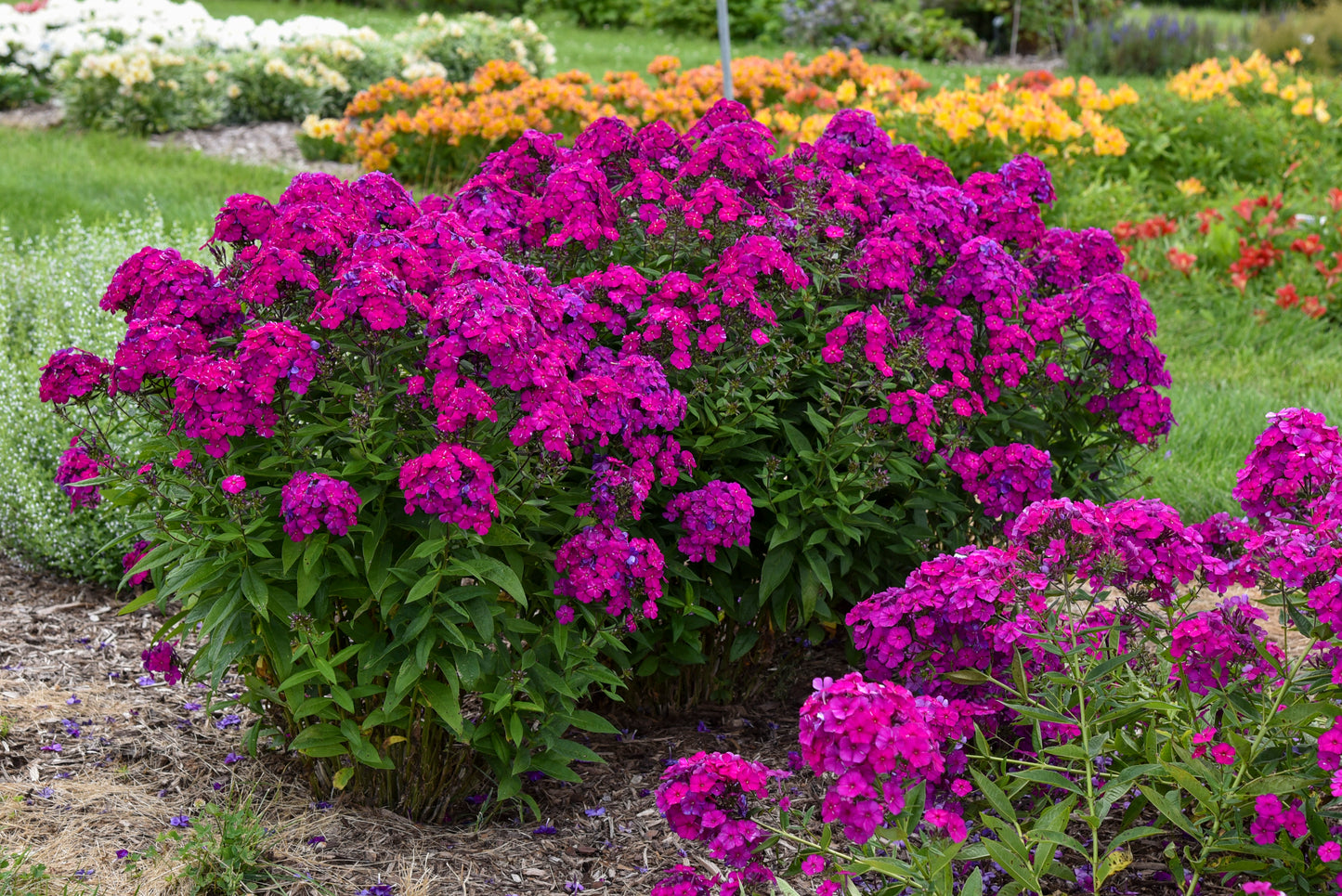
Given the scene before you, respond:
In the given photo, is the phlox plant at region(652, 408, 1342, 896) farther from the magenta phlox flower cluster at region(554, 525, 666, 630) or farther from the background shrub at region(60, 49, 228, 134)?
the background shrub at region(60, 49, 228, 134)

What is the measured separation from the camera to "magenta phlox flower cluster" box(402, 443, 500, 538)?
2229 mm

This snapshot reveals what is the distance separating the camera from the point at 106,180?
8359 mm

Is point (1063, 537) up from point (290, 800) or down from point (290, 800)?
up

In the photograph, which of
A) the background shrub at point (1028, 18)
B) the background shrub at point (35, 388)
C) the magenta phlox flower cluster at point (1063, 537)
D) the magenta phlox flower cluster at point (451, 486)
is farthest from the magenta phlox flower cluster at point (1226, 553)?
the background shrub at point (1028, 18)

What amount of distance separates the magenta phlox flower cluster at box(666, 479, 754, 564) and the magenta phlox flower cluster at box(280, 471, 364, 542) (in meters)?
0.77

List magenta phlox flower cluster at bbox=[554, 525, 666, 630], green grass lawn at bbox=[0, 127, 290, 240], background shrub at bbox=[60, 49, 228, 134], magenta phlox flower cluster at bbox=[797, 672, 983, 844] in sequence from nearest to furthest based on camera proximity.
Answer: magenta phlox flower cluster at bbox=[797, 672, 983, 844] < magenta phlox flower cluster at bbox=[554, 525, 666, 630] < green grass lawn at bbox=[0, 127, 290, 240] < background shrub at bbox=[60, 49, 228, 134]

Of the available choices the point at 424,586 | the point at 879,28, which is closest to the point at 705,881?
the point at 424,586

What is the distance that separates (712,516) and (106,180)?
23.5 feet

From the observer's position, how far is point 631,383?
2.63 meters

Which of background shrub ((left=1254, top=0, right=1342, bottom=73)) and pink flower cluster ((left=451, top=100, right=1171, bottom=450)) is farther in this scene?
background shrub ((left=1254, top=0, right=1342, bottom=73))

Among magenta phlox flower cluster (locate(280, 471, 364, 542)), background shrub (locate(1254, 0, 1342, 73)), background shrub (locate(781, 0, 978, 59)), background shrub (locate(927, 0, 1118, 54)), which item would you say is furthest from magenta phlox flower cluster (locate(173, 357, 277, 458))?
background shrub (locate(927, 0, 1118, 54))

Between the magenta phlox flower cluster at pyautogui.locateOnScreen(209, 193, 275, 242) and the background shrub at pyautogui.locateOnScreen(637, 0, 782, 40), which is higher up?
the background shrub at pyautogui.locateOnScreen(637, 0, 782, 40)

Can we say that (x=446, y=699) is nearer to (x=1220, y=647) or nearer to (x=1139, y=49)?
(x=1220, y=647)

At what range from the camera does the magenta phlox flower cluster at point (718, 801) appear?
80.1 inches
